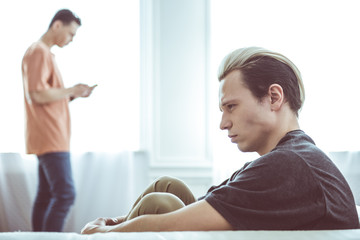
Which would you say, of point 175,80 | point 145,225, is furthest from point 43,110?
point 145,225

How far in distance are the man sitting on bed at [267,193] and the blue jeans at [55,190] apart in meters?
1.39

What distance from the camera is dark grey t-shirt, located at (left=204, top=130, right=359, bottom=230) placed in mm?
694

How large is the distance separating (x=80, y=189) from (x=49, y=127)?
25.4 inches

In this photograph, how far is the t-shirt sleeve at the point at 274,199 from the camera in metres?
0.69

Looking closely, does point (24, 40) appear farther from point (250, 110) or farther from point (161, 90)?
point (250, 110)

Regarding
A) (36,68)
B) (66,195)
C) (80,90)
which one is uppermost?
(36,68)

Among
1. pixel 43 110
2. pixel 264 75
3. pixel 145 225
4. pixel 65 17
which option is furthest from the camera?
pixel 65 17

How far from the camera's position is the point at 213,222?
27.4 inches

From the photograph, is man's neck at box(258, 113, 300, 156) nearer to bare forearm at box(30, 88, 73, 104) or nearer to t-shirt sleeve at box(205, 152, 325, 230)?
t-shirt sleeve at box(205, 152, 325, 230)

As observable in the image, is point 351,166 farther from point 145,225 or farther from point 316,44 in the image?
point 145,225

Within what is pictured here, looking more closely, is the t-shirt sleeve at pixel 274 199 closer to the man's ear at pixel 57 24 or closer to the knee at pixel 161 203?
the knee at pixel 161 203

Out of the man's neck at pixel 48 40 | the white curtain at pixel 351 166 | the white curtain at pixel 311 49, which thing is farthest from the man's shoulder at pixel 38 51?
the white curtain at pixel 351 166

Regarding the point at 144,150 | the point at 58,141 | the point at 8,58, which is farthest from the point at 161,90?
the point at 8,58

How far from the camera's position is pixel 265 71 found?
0.91 metres
